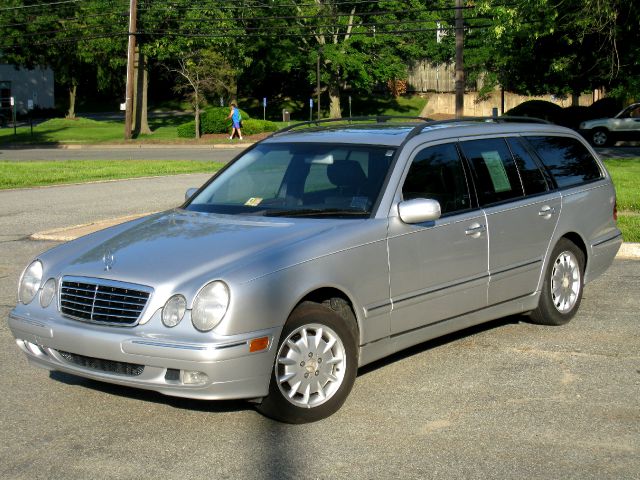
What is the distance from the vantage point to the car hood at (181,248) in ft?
18.4

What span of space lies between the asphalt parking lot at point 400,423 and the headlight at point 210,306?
66cm

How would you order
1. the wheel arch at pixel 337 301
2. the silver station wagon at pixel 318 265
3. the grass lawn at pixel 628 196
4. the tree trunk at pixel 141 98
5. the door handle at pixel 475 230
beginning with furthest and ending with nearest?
the tree trunk at pixel 141 98 < the grass lawn at pixel 628 196 < the door handle at pixel 475 230 < the wheel arch at pixel 337 301 < the silver station wagon at pixel 318 265

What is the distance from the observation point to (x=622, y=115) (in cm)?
3434

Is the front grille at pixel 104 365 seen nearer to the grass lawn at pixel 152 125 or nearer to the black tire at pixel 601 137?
the black tire at pixel 601 137

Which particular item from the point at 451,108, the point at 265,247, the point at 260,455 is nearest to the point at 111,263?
the point at 265,247

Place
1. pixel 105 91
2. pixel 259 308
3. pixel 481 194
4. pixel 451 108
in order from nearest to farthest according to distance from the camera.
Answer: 1. pixel 259 308
2. pixel 481 194
3. pixel 451 108
4. pixel 105 91

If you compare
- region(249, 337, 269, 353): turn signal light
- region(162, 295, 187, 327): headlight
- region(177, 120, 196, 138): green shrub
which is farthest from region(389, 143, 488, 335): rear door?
region(177, 120, 196, 138): green shrub

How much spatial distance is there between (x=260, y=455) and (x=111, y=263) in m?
1.48

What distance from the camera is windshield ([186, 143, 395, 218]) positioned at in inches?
260

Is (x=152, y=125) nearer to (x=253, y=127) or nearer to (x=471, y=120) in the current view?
(x=253, y=127)

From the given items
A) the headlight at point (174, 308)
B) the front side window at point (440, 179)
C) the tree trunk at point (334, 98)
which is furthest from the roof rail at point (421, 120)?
the tree trunk at point (334, 98)

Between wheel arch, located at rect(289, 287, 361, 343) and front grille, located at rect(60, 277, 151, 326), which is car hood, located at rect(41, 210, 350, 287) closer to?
front grille, located at rect(60, 277, 151, 326)

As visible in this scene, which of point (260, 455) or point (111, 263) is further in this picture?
point (111, 263)

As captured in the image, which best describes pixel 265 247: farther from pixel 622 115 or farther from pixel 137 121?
pixel 137 121
